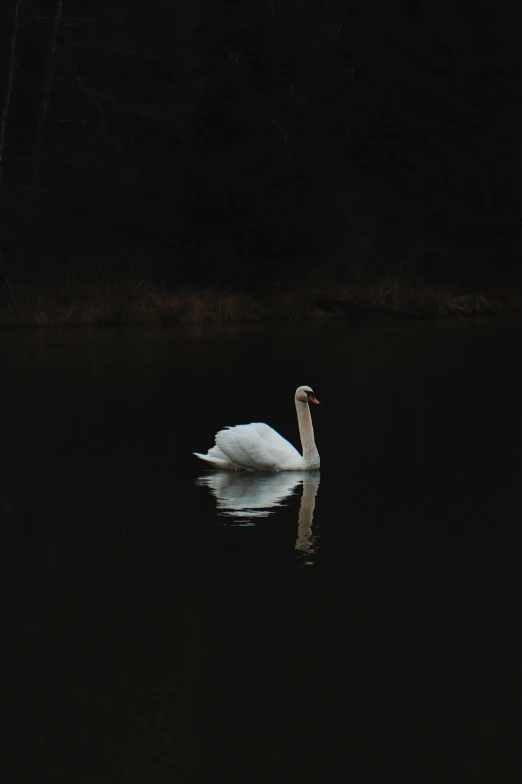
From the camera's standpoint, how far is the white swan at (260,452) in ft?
44.5

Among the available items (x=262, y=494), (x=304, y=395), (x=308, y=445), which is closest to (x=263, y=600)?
(x=262, y=494)

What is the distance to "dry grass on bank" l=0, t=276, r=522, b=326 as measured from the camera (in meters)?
35.1

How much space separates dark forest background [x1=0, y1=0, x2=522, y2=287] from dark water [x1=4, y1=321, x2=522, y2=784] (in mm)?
21049

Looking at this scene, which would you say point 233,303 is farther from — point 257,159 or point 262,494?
point 262,494

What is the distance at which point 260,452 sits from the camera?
13.6 metres

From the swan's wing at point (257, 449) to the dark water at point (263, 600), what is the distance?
31cm

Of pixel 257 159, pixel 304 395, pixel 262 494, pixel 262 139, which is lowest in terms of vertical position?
pixel 262 494

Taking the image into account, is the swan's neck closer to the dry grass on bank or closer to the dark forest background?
the dry grass on bank

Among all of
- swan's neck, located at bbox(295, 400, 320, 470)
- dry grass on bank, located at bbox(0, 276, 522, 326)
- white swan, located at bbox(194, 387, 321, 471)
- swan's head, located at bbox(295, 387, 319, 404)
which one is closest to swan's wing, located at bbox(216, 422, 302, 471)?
white swan, located at bbox(194, 387, 321, 471)

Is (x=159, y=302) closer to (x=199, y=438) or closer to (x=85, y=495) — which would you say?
(x=199, y=438)

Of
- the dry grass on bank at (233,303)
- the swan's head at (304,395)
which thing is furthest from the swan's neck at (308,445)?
the dry grass on bank at (233,303)

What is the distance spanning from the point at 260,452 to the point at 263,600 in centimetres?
506

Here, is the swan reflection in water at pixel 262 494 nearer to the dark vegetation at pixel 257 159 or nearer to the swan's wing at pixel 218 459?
the swan's wing at pixel 218 459

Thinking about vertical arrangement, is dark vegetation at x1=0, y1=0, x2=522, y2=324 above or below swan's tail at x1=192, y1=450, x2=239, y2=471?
above
